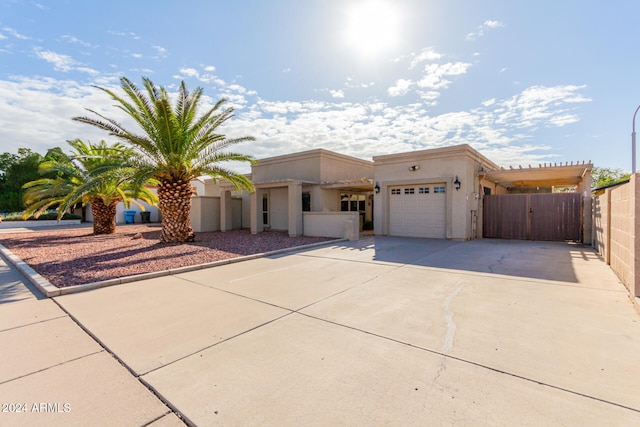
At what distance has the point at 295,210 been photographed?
15.4m

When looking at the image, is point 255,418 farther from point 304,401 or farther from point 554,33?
point 554,33

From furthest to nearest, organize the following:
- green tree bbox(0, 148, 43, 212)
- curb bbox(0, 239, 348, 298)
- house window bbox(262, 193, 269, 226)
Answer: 1. green tree bbox(0, 148, 43, 212)
2. house window bbox(262, 193, 269, 226)
3. curb bbox(0, 239, 348, 298)

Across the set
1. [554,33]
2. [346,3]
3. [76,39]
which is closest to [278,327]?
[346,3]

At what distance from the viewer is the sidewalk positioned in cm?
244

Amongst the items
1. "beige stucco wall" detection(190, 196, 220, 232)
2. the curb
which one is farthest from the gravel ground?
"beige stucco wall" detection(190, 196, 220, 232)

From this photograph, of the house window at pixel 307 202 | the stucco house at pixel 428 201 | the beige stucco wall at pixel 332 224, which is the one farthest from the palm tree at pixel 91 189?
the house window at pixel 307 202

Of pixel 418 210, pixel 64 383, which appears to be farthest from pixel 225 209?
pixel 64 383

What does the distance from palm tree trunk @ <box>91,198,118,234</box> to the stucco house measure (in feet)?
14.1

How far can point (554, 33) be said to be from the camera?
1005 centimetres

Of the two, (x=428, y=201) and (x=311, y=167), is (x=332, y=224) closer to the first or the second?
(x=311, y=167)

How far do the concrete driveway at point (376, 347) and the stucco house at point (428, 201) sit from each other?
23.7 feet

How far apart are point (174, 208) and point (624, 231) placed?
13792mm

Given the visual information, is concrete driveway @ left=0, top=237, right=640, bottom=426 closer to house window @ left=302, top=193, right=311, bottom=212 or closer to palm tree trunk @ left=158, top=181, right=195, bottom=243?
palm tree trunk @ left=158, top=181, right=195, bottom=243

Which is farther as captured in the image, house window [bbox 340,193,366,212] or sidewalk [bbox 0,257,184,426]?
house window [bbox 340,193,366,212]
